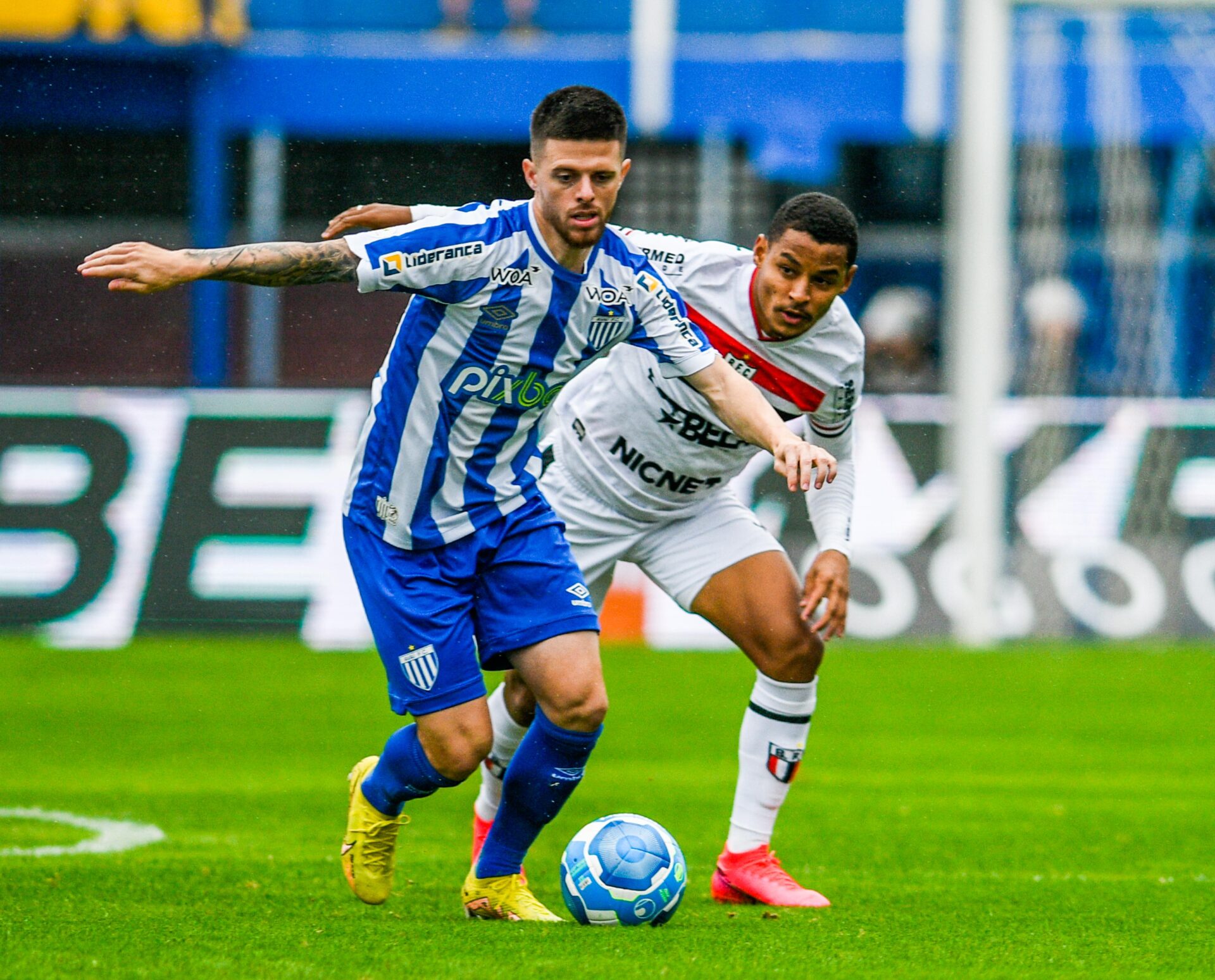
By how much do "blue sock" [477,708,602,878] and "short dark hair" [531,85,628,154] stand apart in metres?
1.59

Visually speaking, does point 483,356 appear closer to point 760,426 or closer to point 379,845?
point 760,426

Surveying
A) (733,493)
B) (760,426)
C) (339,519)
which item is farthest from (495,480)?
(339,519)

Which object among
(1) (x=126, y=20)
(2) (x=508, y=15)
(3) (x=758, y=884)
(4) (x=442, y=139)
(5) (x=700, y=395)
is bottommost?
(3) (x=758, y=884)

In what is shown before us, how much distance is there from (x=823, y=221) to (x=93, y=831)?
3448 mm

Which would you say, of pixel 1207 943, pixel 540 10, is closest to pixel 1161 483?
pixel 1207 943

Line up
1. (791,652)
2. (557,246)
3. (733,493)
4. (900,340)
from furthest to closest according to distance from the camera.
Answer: (900,340) → (733,493) → (791,652) → (557,246)

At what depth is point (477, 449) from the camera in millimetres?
5230

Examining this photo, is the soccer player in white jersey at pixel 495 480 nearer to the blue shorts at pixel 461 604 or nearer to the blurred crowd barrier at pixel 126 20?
the blue shorts at pixel 461 604

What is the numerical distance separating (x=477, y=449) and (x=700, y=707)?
18.5ft

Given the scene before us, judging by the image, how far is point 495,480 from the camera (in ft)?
17.4

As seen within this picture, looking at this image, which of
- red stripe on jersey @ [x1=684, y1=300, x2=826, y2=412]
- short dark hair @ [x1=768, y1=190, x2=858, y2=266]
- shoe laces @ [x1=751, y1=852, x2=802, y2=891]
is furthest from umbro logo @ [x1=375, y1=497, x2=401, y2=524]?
shoe laces @ [x1=751, y1=852, x2=802, y2=891]

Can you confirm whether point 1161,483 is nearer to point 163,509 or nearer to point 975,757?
point 975,757

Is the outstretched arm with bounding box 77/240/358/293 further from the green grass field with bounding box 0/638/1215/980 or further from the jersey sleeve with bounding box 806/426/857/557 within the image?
the jersey sleeve with bounding box 806/426/857/557

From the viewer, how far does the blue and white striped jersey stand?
5.05 meters
